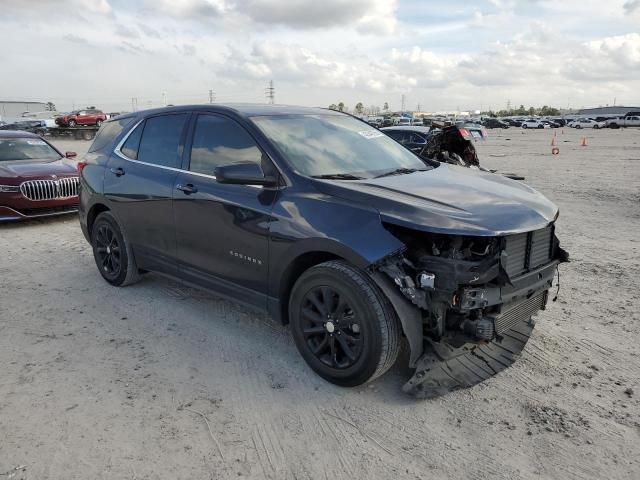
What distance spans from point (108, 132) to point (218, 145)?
6.76 feet

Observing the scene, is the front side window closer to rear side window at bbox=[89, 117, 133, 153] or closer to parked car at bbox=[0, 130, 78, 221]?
rear side window at bbox=[89, 117, 133, 153]

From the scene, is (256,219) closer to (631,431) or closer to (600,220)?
(631,431)

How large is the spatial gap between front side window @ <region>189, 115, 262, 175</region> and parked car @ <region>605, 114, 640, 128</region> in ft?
231

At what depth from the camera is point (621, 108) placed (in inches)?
4646

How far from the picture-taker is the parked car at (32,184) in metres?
8.30

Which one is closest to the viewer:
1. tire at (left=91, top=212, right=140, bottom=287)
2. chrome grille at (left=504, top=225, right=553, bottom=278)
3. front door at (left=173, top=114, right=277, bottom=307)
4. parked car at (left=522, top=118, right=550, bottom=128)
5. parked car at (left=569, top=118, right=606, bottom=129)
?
chrome grille at (left=504, top=225, right=553, bottom=278)

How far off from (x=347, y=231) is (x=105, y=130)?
12.2 feet

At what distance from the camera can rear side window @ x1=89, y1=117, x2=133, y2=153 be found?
537cm

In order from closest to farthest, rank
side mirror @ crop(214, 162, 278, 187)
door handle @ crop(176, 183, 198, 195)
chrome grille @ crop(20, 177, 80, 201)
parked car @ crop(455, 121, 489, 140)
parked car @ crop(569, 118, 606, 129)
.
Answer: side mirror @ crop(214, 162, 278, 187), door handle @ crop(176, 183, 198, 195), chrome grille @ crop(20, 177, 80, 201), parked car @ crop(455, 121, 489, 140), parked car @ crop(569, 118, 606, 129)

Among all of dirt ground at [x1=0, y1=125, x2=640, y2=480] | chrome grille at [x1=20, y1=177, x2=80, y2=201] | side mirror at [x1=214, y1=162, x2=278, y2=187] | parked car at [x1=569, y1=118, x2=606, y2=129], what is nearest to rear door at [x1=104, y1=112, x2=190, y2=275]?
dirt ground at [x1=0, y1=125, x2=640, y2=480]

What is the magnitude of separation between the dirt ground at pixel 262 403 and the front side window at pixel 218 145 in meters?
1.41

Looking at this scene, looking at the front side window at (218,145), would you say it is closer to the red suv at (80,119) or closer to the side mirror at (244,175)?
the side mirror at (244,175)

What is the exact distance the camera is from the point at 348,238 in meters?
3.21

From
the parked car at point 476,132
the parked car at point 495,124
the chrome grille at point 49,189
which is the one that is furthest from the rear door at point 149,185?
the parked car at point 495,124
